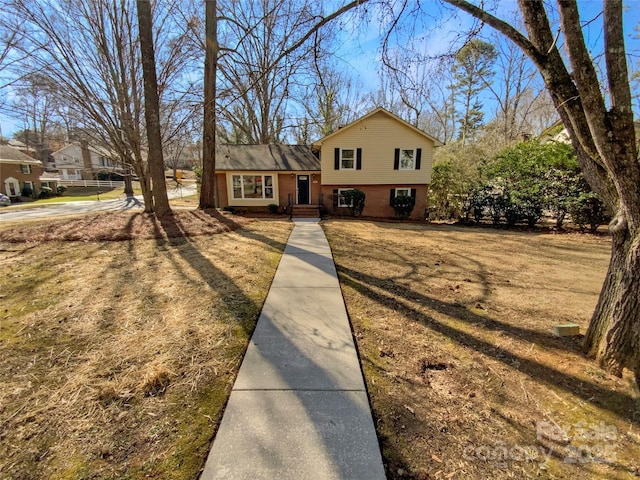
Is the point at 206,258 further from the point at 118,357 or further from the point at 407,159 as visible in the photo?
the point at 407,159

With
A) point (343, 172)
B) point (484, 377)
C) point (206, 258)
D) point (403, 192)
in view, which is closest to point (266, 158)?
point (343, 172)

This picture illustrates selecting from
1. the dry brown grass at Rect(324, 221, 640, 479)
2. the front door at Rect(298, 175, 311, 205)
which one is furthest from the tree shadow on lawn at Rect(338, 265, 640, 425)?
the front door at Rect(298, 175, 311, 205)

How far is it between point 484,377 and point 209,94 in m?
14.0

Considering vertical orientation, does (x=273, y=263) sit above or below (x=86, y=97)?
below

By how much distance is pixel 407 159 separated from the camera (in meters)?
16.8

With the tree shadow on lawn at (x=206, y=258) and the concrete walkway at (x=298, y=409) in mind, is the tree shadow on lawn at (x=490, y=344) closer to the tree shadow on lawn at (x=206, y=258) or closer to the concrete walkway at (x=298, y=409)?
the concrete walkway at (x=298, y=409)

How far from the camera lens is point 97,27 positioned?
39.8 feet

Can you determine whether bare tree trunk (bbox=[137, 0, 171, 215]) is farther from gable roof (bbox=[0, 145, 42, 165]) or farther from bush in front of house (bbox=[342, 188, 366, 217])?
gable roof (bbox=[0, 145, 42, 165])

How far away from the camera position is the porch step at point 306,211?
16.1 meters

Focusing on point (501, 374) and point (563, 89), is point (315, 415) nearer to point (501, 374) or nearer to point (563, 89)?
point (501, 374)

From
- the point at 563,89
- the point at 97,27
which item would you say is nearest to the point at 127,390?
the point at 563,89

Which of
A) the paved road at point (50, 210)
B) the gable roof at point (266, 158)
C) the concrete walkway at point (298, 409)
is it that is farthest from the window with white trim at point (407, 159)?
the paved road at point (50, 210)

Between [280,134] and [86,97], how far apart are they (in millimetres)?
18136

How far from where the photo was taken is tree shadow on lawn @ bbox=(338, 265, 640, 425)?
2.41 metres
